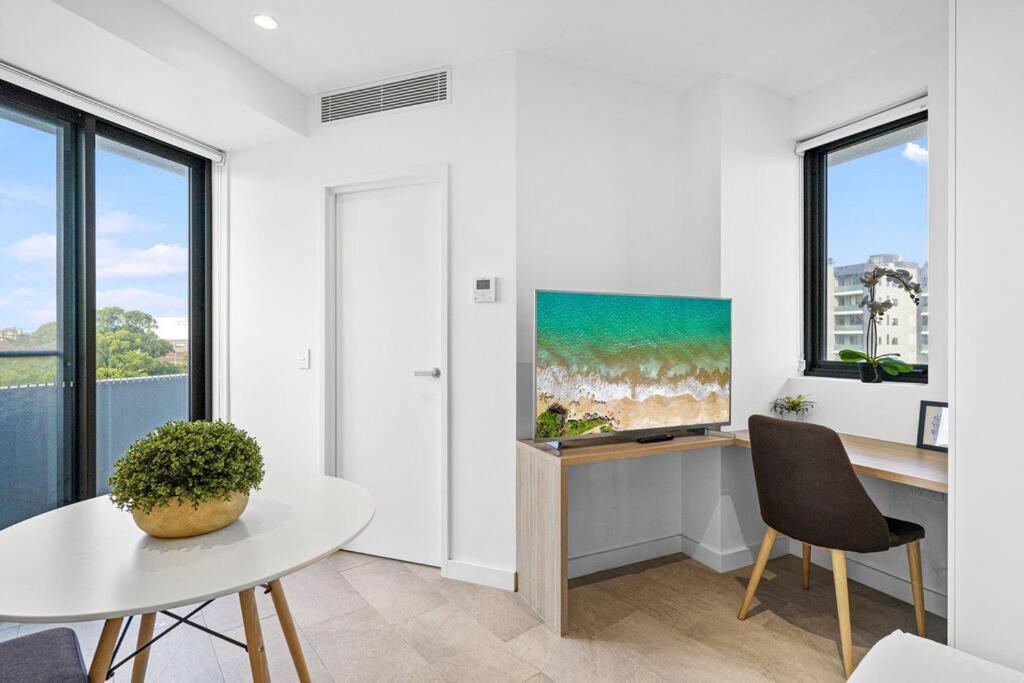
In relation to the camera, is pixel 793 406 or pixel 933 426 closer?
pixel 933 426

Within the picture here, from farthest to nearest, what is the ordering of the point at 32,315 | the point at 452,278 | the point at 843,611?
the point at 452,278
the point at 32,315
the point at 843,611

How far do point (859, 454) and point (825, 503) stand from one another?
1.44 ft

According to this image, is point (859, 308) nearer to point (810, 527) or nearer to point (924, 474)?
point (924, 474)

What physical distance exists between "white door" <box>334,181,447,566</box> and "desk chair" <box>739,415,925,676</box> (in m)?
1.50

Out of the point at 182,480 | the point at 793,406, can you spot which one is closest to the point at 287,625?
the point at 182,480

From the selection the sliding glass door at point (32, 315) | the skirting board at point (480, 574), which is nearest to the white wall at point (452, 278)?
the skirting board at point (480, 574)

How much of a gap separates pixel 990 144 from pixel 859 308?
4.49 ft

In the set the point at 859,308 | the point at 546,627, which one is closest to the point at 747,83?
the point at 859,308

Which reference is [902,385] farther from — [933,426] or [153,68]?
[153,68]

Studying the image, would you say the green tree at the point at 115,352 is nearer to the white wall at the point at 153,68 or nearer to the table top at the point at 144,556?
the white wall at the point at 153,68

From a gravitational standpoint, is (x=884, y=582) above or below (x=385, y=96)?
below

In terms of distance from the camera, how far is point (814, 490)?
6.31ft

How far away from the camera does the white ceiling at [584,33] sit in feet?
7.09

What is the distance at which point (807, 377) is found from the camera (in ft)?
9.25
